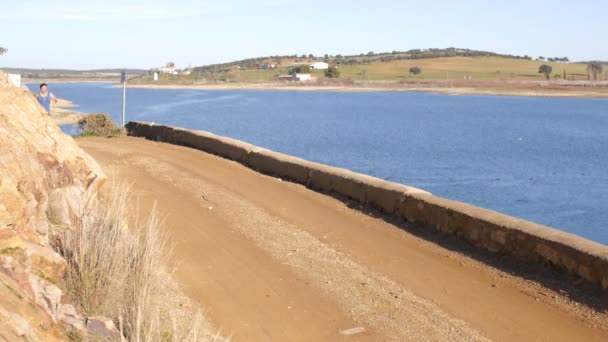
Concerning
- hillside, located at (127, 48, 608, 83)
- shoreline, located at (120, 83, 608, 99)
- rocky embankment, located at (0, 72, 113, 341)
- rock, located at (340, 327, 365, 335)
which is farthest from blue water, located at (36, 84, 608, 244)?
hillside, located at (127, 48, 608, 83)

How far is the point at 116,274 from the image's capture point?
6.53 metres

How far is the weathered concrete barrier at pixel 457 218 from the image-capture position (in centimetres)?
828

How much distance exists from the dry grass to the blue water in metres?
14.5

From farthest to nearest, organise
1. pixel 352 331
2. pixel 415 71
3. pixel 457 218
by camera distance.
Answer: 1. pixel 415 71
2. pixel 457 218
3. pixel 352 331

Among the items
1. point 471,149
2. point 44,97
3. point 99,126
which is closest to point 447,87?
point 471,149

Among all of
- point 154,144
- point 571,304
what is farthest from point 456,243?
point 154,144

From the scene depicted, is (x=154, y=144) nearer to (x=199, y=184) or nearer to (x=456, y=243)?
(x=199, y=184)

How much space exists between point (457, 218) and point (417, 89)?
440 ft

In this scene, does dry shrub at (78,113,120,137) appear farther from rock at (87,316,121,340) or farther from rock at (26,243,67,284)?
rock at (87,316,121,340)

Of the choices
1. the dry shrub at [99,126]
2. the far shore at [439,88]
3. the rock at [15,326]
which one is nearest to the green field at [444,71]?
the far shore at [439,88]

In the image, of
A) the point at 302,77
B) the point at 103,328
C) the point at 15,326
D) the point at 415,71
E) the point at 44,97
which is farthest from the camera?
the point at 302,77

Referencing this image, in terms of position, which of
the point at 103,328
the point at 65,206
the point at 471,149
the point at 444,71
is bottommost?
the point at 471,149

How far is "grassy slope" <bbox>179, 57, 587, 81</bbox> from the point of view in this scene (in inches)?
6206

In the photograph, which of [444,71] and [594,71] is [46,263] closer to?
[594,71]
